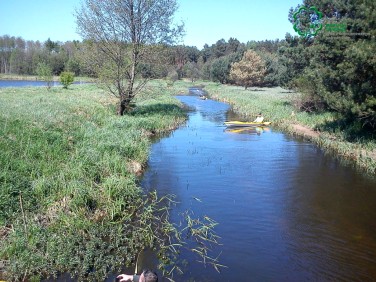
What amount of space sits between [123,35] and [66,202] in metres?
20.3

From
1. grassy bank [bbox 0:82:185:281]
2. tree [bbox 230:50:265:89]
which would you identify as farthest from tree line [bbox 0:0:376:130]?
tree [bbox 230:50:265:89]

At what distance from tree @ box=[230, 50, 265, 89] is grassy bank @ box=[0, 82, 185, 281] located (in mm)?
53337

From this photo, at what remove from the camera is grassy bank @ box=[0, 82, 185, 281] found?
8555mm

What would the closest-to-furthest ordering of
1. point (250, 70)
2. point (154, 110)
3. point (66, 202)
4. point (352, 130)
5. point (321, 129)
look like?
point (66, 202)
point (352, 130)
point (321, 129)
point (154, 110)
point (250, 70)

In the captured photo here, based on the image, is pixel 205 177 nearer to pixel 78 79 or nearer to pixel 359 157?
pixel 359 157

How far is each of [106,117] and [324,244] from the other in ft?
60.9

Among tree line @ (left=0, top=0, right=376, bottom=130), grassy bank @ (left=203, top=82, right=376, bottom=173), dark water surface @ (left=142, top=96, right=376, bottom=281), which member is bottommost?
dark water surface @ (left=142, top=96, right=376, bottom=281)

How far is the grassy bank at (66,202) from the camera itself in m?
8.55

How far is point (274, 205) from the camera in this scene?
13.2m

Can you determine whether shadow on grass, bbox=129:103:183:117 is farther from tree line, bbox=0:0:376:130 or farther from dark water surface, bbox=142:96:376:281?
dark water surface, bbox=142:96:376:281

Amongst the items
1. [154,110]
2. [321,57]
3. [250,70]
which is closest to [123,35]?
[154,110]

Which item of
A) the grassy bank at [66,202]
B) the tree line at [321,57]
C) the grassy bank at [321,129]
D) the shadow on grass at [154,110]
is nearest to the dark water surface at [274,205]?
the grassy bank at [321,129]

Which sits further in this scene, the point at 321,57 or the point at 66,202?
the point at 321,57

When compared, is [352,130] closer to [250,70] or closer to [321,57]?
[321,57]
